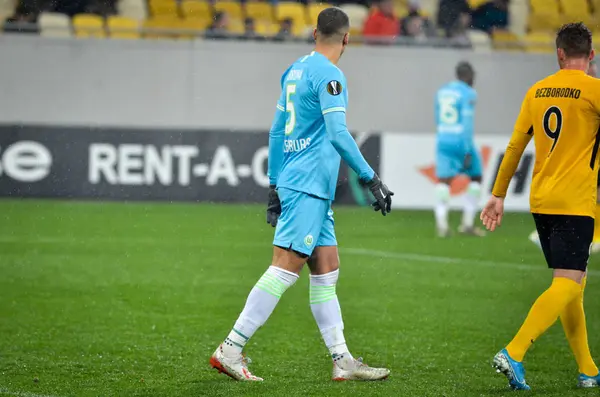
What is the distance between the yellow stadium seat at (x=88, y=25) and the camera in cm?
1873

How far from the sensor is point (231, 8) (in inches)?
819

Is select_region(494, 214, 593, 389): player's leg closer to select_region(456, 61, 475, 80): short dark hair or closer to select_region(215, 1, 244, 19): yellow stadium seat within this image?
select_region(456, 61, 475, 80): short dark hair

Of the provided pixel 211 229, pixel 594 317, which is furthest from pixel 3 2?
pixel 594 317

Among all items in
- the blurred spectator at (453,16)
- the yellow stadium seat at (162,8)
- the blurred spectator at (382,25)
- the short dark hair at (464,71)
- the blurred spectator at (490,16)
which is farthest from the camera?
the blurred spectator at (490,16)

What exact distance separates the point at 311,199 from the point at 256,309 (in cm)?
66

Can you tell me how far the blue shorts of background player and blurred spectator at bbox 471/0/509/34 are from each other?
222 inches

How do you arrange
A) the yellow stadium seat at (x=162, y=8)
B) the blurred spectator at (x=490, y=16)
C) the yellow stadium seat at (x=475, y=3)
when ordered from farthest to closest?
the yellow stadium seat at (x=475, y=3) < the blurred spectator at (x=490, y=16) < the yellow stadium seat at (x=162, y=8)

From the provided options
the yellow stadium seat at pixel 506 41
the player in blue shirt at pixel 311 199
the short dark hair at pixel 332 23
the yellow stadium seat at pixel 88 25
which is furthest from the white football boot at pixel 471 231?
the short dark hair at pixel 332 23

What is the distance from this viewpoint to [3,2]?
18.9m

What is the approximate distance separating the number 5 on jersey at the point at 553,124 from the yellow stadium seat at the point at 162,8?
14.9 metres

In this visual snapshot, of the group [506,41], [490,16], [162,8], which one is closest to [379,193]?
[506,41]

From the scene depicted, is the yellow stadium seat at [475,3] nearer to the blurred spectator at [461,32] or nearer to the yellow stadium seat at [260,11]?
the blurred spectator at [461,32]

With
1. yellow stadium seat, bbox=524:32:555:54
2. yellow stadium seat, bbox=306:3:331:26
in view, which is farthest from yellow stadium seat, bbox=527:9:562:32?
yellow stadium seat, bbox=306:3:331:26

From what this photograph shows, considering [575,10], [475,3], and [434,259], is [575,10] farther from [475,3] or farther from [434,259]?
[434,259]
